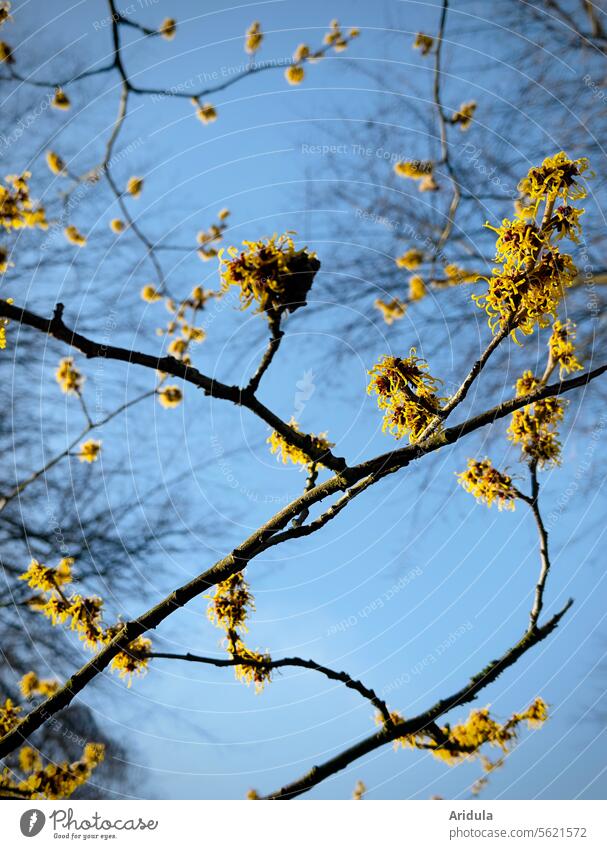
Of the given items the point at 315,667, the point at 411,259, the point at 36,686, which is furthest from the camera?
the point at 36,686

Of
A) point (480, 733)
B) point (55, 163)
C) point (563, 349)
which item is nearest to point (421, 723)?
point (480, 733)

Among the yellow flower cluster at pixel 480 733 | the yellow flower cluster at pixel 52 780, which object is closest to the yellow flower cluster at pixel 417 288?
the yellow flower cluster at pixel 480 733

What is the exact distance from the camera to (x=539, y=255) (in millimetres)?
1561

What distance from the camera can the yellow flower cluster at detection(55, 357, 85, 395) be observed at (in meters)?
3.78

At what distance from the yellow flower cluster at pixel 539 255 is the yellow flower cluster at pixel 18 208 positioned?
3.23m

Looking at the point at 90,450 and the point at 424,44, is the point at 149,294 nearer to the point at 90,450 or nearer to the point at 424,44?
the point at 90,450

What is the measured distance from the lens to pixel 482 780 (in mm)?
2344

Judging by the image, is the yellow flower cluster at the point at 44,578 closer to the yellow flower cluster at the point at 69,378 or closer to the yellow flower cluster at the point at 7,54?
the yellow flower cluster at the point at 69,378

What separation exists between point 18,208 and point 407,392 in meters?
3.14

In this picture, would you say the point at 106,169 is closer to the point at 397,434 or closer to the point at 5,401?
the point at 5,401
